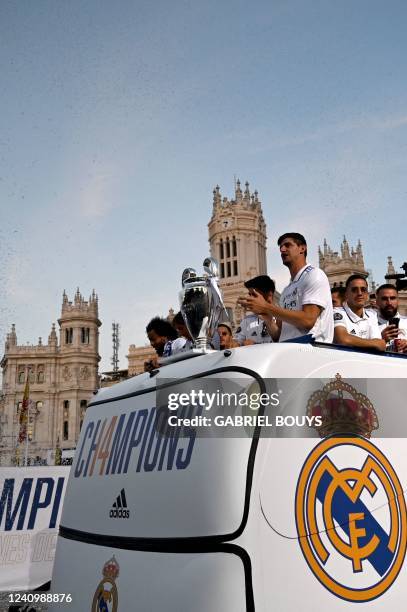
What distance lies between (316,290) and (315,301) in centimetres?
8

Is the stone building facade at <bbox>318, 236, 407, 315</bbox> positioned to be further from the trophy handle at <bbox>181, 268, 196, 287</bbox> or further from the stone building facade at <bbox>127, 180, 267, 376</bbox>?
the trophy handle at <bbox>181, 268, 196, 287</bbox>

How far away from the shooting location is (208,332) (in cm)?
299

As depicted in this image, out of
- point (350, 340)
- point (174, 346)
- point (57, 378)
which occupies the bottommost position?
point (350, 340)

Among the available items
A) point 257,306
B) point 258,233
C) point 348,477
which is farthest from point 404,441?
point 258,233

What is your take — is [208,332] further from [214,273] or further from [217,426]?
[217,426]

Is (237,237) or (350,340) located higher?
(237,237)

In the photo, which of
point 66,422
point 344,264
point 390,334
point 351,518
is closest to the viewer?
point 351,518

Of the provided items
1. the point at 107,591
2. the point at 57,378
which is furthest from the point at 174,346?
the point at 57,378

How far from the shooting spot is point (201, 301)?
3.02 meters

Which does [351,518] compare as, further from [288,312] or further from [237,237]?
[237,237]

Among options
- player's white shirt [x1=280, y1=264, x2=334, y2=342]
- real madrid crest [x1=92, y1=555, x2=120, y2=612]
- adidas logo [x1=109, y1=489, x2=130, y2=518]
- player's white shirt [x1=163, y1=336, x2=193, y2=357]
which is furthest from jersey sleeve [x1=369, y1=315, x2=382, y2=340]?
real madrid crest [x1=92, y1=555, x2=120, y2=612]

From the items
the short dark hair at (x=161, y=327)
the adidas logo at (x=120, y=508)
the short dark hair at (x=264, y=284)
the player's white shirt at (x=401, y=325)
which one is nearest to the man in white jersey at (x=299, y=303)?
the short dark hair at (x=264, y=284)

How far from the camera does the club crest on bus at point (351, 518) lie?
7.11ft

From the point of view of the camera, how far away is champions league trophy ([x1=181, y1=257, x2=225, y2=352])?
299cm
